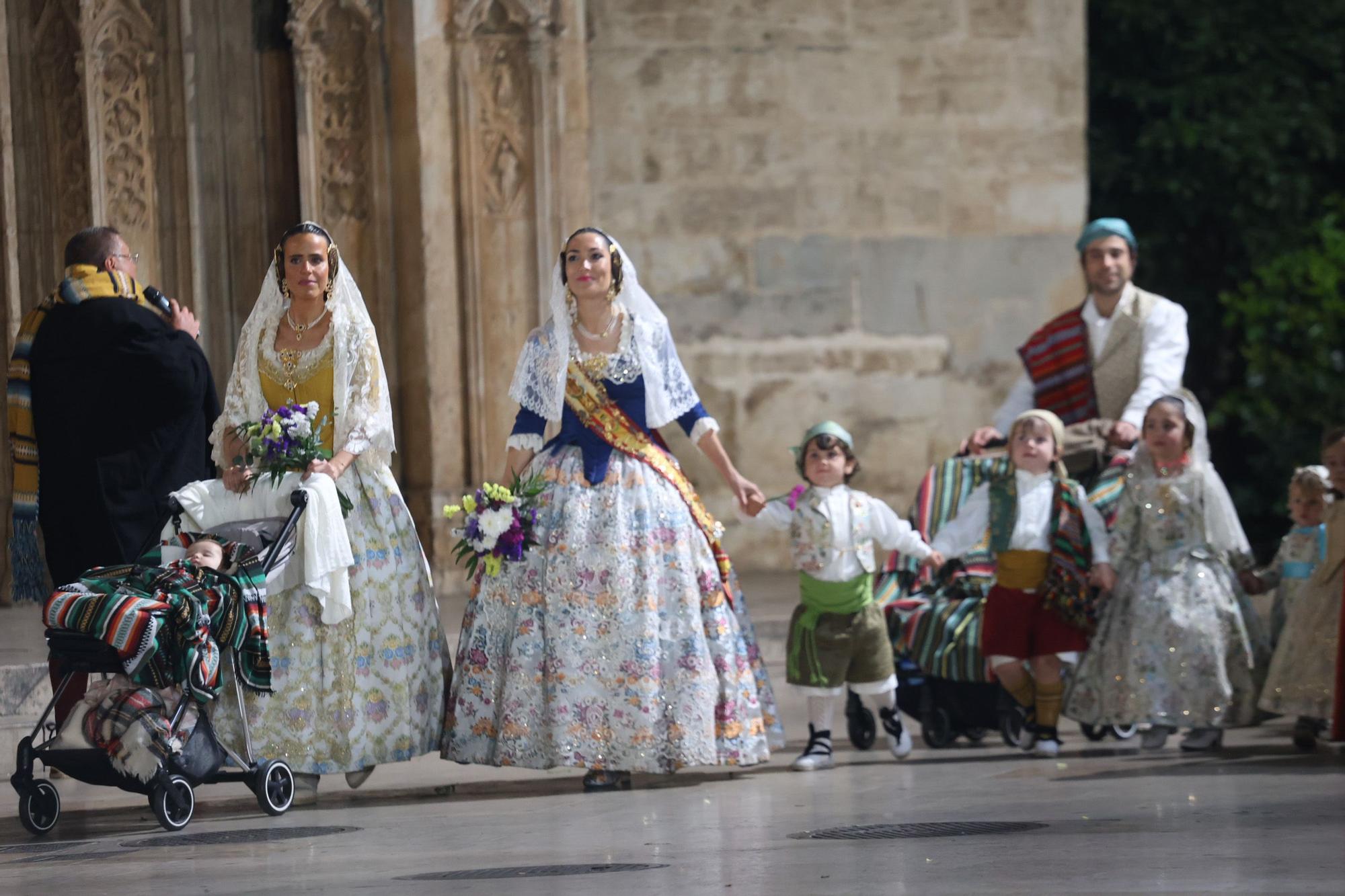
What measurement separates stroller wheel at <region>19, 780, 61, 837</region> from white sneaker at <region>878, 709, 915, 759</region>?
9.63 ft

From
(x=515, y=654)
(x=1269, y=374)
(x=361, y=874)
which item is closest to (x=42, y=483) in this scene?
(x=515, y=654)

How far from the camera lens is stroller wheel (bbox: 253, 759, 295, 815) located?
6.65 m

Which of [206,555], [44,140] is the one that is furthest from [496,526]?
[44,140]

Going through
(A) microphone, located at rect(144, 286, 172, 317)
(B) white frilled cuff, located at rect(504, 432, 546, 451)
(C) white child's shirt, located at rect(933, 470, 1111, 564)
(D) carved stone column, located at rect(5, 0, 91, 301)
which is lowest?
(C) white child's shirt, located at rect(933, 470, 1111, 564)

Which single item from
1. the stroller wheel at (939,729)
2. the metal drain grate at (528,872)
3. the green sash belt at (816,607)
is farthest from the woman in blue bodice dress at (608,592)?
the metal drain grate at (528,872)

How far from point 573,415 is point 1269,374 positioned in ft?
30.0

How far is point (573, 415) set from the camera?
7332mm

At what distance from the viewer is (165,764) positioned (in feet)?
21.0

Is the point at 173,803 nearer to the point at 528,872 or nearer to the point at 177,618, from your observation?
the point at 177,618

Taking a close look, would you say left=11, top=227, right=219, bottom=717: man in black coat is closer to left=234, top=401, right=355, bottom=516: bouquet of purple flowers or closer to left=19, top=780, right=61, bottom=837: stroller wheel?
left=234, top=401, right=355, bottom=516: bouquet of purple flowers

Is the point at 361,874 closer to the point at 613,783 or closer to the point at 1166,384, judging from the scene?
the point at 613,783

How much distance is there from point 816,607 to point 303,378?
1.99m

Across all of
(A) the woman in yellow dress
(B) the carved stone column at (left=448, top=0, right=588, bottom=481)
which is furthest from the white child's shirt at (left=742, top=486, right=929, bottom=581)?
(B) the carved stone column at (left=448, top=0, right=588, bottom=481)

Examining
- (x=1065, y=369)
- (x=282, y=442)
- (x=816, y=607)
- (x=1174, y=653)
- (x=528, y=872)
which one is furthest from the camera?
(x=1065, y=369)
